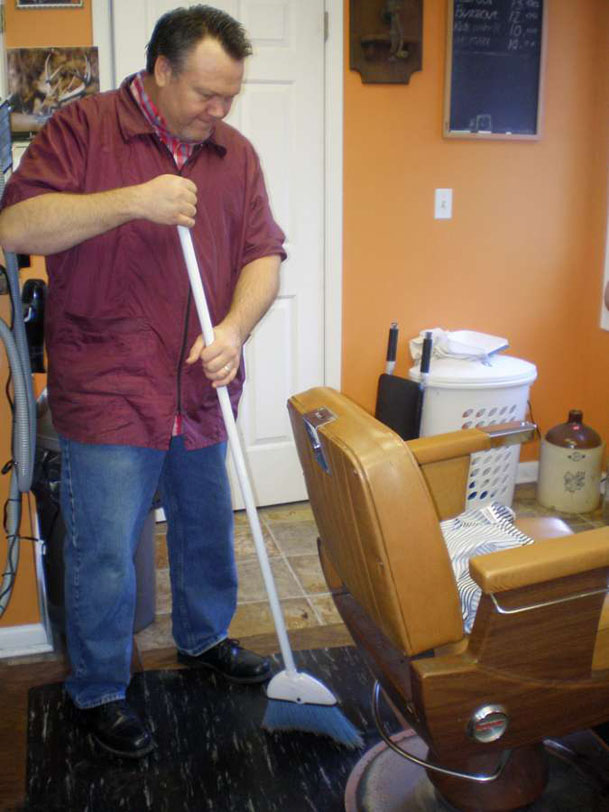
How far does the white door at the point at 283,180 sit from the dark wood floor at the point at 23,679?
100 centimetres

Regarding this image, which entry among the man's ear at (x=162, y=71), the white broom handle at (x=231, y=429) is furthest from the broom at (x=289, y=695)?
the man's ear at (x=162, y=71)

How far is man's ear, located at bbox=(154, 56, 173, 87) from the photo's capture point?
1.59 metres

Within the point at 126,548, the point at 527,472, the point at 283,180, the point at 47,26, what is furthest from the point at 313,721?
the point at 47,26

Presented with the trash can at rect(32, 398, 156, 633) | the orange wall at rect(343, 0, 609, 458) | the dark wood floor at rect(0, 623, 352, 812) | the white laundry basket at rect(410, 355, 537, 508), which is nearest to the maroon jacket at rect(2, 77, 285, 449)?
the trash can at rect(32, 398, 156, 633)

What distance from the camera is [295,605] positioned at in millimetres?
2455

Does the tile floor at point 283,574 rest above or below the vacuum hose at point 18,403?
below

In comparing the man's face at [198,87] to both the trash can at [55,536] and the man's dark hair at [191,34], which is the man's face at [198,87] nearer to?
the man's dark hair at [191,34]

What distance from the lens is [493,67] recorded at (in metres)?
3.08

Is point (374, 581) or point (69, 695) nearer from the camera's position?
point (374, 581)

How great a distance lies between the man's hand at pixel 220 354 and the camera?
5.36 feet

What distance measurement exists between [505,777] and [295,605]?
1.01m

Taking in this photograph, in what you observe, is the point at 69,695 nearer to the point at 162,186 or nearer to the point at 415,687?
the point at 415,687

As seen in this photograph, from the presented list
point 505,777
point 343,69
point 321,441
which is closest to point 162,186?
point 321,441

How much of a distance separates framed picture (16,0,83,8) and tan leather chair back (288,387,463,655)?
2038mm
